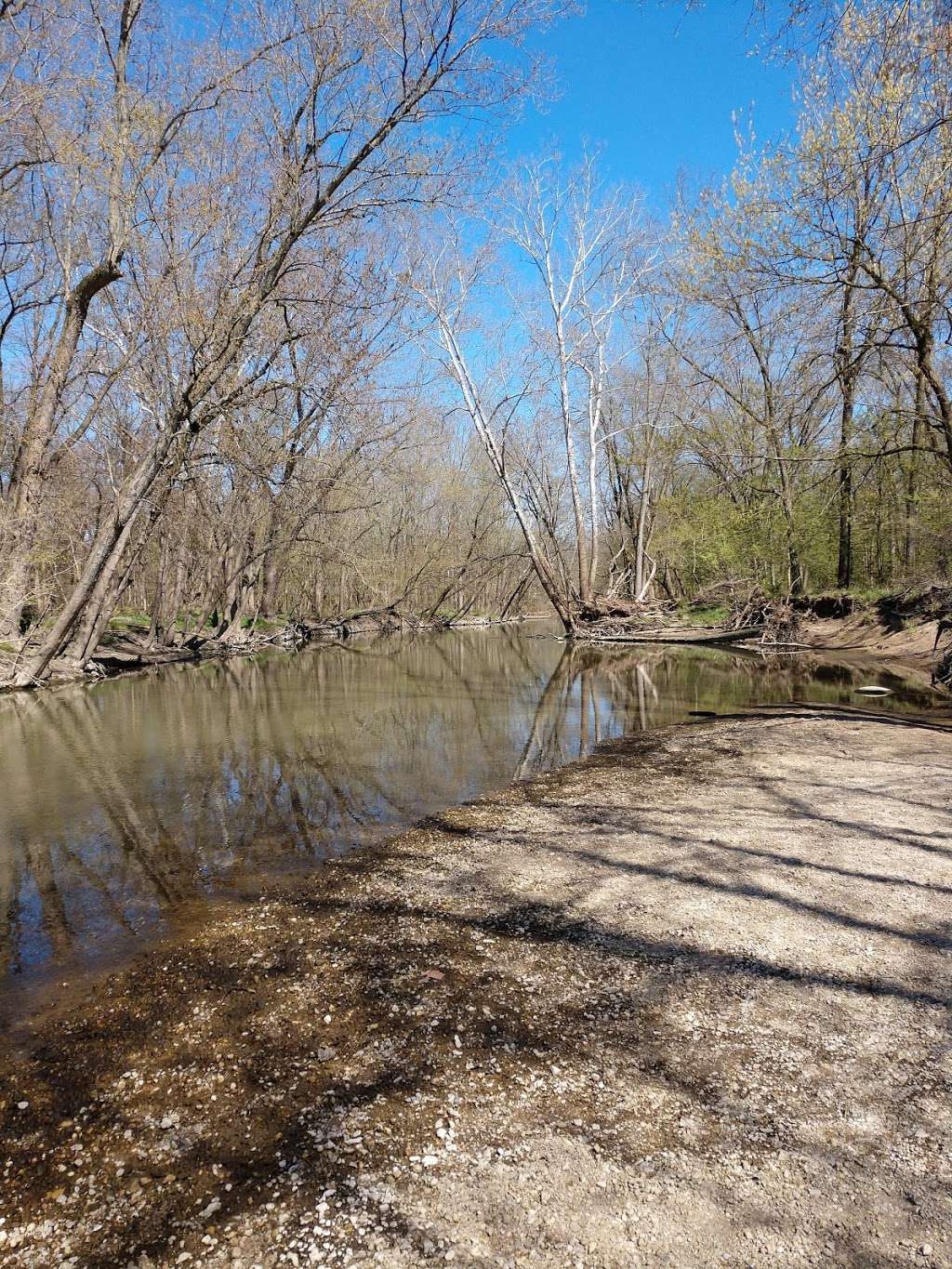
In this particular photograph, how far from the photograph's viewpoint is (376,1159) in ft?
6.81

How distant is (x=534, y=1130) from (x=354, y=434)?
2049 cm

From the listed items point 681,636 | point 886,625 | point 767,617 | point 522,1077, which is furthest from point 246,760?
point 681,636

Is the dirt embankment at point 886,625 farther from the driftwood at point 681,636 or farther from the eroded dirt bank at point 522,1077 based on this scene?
the eroded dirt bank at point 522,1077

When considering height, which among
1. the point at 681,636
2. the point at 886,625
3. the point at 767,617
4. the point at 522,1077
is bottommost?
the point at 522,1077

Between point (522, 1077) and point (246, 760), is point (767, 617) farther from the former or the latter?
point (522, 1077)

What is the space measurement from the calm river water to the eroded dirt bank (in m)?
0.90

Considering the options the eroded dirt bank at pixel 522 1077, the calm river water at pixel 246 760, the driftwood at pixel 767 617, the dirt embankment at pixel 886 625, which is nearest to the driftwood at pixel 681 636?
the driftwood at pixel 767 617

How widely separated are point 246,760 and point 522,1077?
618 cm

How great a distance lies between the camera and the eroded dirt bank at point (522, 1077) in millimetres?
1841

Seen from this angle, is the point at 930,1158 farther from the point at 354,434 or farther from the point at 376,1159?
the point at 354,434

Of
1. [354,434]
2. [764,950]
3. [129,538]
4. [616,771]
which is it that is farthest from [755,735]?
[354,434]

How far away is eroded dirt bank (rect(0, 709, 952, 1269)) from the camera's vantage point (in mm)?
1841

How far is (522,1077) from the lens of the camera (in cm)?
244

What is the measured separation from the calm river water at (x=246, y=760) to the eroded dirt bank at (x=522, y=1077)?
90cm
